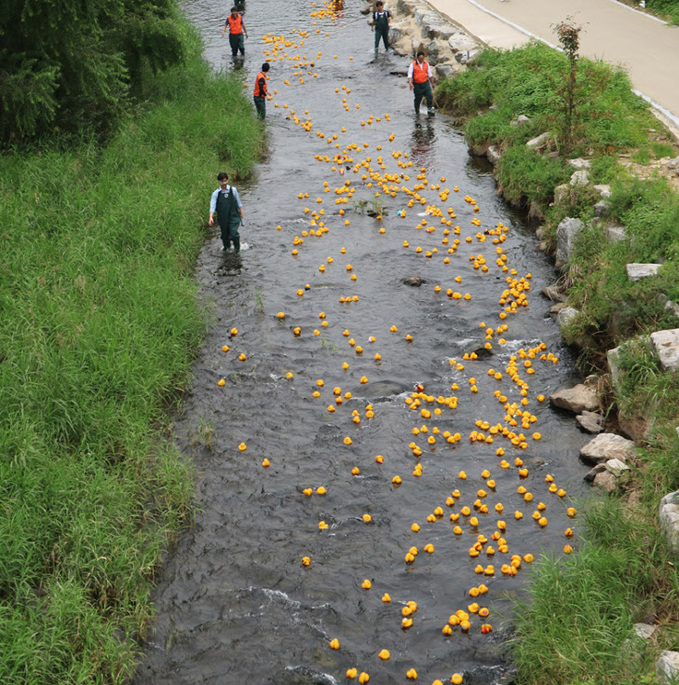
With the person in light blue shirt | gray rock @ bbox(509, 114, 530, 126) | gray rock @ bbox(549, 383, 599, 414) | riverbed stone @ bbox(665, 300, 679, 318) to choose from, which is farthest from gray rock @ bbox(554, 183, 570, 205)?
the person in light blue shirt

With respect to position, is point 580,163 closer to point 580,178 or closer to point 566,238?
point 580,178

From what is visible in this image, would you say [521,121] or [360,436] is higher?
[521,121]

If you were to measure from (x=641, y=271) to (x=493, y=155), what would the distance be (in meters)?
7.50

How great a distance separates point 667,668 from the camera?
5.95m

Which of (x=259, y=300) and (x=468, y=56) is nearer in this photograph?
(x=259, y=300)

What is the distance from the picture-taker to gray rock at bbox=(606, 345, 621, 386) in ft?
32.7

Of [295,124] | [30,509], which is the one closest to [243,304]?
[30,509]

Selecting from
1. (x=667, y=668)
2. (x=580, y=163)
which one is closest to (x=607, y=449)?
(x=667, y=668)

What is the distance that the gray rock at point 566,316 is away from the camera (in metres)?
11.6

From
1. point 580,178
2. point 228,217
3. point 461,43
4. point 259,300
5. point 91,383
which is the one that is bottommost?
point 259,300

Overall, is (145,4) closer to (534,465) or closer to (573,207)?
(573,207)

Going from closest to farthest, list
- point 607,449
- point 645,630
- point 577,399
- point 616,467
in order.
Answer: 1. point 645,630
2. point 616,467
3. point 607,449
4. point 577,399

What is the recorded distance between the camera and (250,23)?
29.4 meters

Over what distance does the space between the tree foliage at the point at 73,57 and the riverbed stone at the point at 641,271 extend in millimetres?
10014
